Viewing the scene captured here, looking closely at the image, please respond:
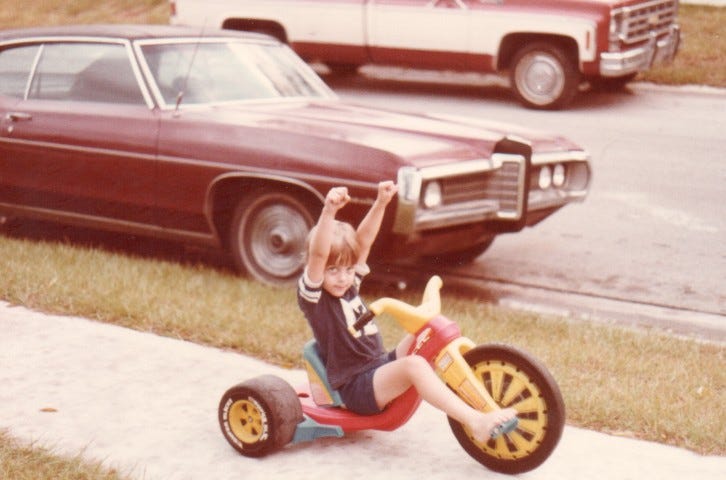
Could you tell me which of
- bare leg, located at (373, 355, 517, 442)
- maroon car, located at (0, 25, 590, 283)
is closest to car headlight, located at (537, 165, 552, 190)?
maroon car, located at (0, 25, 590, 283)

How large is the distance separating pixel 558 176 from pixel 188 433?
3.57 metres

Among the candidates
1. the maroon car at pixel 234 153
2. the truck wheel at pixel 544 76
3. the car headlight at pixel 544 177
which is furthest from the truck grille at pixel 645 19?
the car headlight at pixel 544 177

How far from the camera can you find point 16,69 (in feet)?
28.0

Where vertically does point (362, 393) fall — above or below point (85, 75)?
below

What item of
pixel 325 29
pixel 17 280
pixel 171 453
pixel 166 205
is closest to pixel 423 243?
pixel 166 205

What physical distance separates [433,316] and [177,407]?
1249mm

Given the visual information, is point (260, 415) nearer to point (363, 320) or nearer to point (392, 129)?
point (363, 320)

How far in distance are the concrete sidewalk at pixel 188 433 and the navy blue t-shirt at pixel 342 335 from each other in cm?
33

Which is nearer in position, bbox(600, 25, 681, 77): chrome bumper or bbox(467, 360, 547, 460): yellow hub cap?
bbox(467, 360, 547, 460): yellow hub cap

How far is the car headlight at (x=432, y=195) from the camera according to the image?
22.8 feet

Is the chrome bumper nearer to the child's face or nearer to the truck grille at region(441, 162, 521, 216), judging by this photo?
the truck grille at region(441, 162, 521, 216)

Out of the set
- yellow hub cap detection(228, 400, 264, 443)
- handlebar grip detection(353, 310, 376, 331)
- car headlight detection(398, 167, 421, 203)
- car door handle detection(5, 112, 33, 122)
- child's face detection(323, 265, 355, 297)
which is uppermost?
child's face detection(323, 265, 355, 297)

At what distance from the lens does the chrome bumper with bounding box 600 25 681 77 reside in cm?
1317

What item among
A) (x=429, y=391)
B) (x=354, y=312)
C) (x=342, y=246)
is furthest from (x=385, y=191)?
(x=429, y=391)
